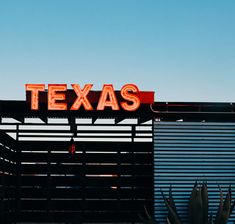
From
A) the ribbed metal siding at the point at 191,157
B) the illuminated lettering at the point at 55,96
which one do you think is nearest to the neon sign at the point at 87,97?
the illuminated lettering at the point at 55,96

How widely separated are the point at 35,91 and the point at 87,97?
154 cm

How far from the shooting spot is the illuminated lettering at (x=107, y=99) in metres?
15.0

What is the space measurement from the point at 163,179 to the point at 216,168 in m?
1.62

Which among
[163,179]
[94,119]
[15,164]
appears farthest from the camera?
[15,164]

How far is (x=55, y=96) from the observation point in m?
15.1

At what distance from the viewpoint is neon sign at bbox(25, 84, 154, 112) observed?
49.2 feet

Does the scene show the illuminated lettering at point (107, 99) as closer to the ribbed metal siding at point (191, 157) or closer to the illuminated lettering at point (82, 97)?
the illuminated lettering at point (82, 97)

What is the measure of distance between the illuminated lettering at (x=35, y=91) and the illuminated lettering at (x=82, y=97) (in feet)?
3.23

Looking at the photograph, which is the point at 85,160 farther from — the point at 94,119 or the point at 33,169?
the point at 94,119

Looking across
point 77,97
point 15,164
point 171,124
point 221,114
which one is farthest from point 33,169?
point 221,114

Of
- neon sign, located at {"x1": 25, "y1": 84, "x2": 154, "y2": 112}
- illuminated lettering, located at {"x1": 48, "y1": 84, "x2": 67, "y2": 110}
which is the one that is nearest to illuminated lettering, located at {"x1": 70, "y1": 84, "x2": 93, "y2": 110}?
neon sign, located at {"x1": 25, "y1": 84, "x2": 154, "y2": 112}

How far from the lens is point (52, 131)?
1633 centimetres

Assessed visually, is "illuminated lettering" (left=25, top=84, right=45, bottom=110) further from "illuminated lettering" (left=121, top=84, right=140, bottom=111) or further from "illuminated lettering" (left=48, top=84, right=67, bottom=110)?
"illuminated lettering" (left=121, top=84, right=140, bottom=111)

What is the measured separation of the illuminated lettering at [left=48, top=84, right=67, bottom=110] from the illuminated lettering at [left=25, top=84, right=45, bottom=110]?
29 centimetres
